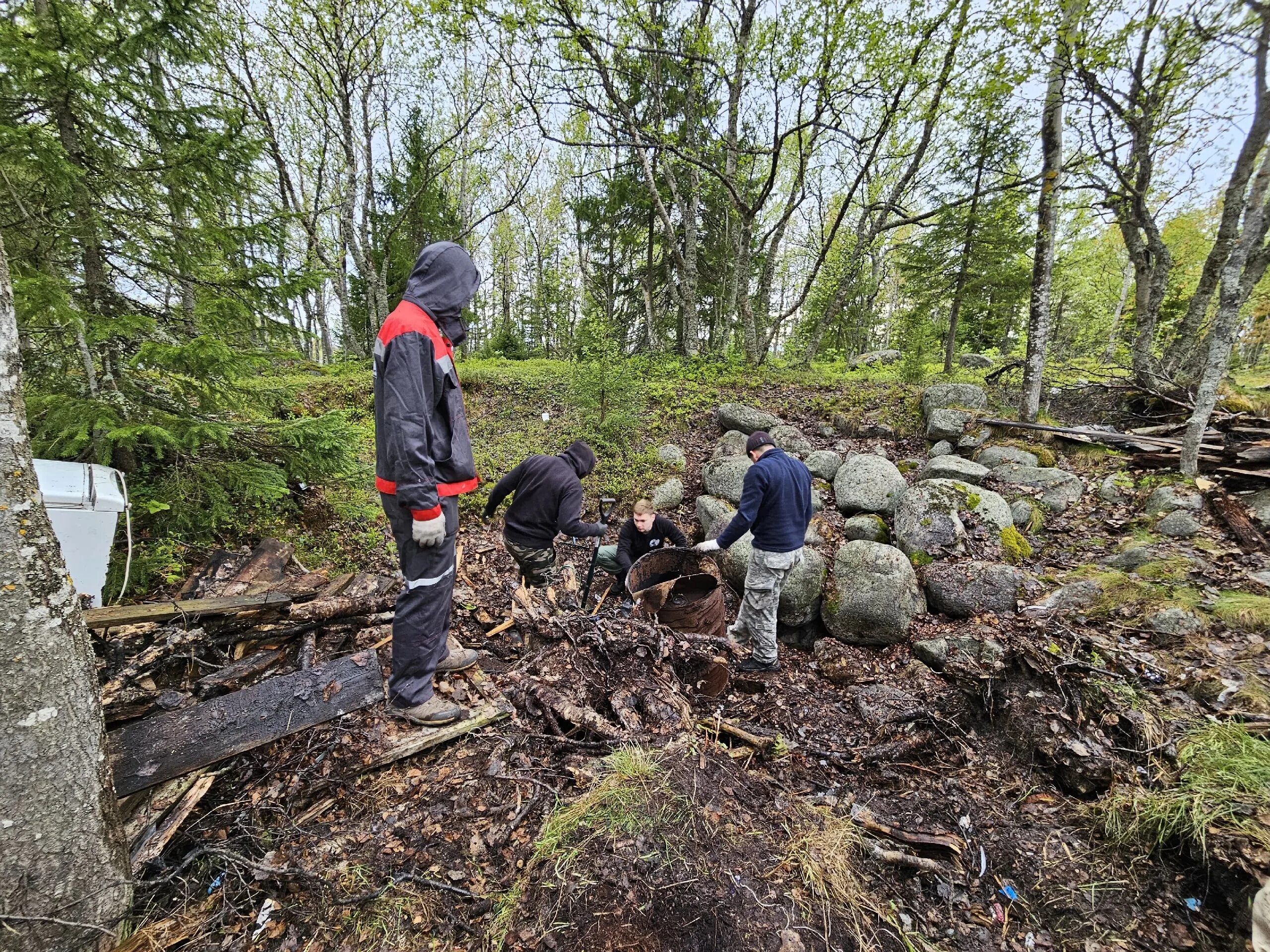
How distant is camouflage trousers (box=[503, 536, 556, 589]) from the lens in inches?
175

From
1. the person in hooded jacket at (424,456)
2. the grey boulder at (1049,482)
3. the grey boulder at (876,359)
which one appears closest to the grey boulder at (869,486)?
the grey boulder at (1049,482)

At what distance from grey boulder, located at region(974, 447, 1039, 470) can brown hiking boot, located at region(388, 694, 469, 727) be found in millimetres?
8041

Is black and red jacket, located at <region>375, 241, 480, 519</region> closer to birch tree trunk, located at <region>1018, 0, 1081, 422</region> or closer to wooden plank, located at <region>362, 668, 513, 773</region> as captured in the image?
wooden plank, located at <region>362, 668, 513, 773</region>

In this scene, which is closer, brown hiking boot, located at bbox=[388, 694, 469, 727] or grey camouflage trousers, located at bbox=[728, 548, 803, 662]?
brown hiking boot, located at bbox=[388, 694, 469, 727]

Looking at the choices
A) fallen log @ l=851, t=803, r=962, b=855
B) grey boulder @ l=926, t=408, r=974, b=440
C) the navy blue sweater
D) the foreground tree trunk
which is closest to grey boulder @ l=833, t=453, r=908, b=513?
grey boulder @ l=926, t=408, r=974, b=440

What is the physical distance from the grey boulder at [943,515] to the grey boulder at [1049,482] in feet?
2.93

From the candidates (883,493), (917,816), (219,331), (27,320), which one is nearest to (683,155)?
(883,493)

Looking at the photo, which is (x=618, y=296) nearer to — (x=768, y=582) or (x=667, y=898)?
(x=768, y=582)

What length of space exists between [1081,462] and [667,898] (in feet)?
28.4

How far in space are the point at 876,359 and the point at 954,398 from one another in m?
11.2

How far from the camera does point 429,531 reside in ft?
7.37

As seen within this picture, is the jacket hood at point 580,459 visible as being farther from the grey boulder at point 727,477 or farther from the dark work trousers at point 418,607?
the grey boulder at point 727,477

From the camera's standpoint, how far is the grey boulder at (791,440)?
8.20 metres

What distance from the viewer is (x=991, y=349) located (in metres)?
18.1
